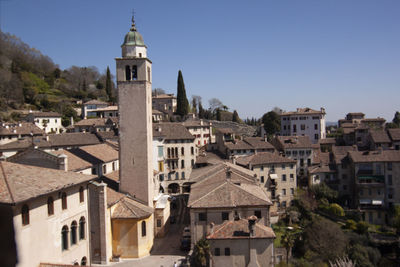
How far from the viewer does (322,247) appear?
1303 inches

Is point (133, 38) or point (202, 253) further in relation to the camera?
point (133, 38)

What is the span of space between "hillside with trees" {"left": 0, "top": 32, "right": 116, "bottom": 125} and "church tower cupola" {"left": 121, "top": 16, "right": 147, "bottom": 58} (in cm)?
6984

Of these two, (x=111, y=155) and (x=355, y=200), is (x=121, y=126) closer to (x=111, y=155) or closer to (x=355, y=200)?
(x=111, y=155)

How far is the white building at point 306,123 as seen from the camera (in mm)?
83750

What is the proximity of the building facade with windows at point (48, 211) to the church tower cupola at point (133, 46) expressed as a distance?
1443 centimetres

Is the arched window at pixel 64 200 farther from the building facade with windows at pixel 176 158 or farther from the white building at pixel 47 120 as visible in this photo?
the white building at pixel 47 120

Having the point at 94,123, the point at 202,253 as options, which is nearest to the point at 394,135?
the point at 202,253

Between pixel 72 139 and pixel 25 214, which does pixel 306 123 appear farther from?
pixel 25 214

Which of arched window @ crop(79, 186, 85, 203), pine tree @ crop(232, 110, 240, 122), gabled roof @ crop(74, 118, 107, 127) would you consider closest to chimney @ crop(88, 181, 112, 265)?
arched window @ crop(79, 186, 85, 203)

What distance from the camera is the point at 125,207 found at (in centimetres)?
3020

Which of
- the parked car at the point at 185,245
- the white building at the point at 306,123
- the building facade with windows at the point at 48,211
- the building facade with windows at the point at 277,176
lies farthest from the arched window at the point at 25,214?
the white building at the point at 306,123

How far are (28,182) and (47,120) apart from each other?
7724 cm

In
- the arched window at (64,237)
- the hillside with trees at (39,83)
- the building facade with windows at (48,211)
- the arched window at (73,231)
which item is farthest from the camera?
the hillside with trees at (39,83)

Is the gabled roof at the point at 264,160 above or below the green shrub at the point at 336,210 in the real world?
above
